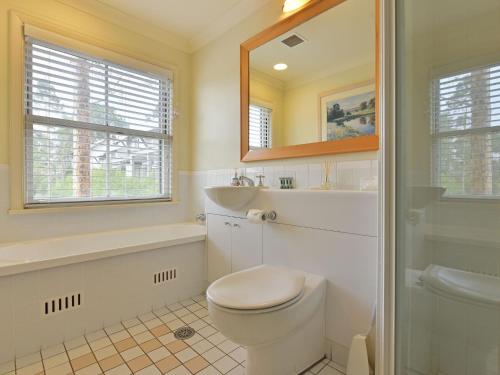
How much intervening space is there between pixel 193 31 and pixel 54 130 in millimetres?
1583

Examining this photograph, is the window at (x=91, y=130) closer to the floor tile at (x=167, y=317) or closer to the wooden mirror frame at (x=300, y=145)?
the wooden mirror frame at (x=300, y=145)

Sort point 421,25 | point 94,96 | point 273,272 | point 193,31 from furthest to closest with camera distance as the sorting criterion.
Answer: point 193,31 < point 94,96 < point 273,272 < point 421,25

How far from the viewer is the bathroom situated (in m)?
0.91

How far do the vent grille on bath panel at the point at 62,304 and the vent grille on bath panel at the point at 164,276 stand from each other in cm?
48

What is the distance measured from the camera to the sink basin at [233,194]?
177 cm

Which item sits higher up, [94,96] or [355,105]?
[94,96]

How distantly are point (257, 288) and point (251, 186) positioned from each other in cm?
79

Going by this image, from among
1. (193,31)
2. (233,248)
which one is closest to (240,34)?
(193,31)

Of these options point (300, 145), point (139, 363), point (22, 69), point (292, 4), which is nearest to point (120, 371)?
point (139, 363)

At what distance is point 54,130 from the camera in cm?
203

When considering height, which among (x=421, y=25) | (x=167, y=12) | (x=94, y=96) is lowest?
(x=421, y=25)

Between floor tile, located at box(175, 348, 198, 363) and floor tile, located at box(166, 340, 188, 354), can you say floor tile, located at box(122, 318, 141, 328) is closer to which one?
floor tile, located at box(166, 340, 188, 354)

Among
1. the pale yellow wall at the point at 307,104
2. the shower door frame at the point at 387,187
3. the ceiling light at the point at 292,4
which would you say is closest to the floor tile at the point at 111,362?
the shower door frame at the point at 387,187

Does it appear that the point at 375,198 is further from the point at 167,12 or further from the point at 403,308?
the point at 167,12
